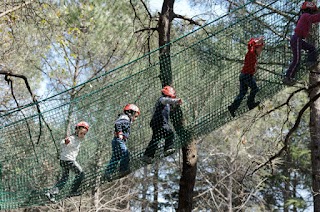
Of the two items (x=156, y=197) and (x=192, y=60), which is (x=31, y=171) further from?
(x=156, y=197)

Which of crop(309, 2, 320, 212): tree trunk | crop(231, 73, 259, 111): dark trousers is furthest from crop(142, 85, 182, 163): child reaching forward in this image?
crop(309, 2, 320, 212): tree trunk

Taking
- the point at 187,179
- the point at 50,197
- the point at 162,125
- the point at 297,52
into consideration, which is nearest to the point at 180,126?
the point at 162,125

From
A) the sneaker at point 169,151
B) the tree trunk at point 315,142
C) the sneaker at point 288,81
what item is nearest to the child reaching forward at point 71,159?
the sneaker at point 169,151

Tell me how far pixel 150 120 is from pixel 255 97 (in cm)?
78

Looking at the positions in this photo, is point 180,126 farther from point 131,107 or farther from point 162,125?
point 131,107

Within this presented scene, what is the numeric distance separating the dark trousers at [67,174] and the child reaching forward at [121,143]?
0.79 feet

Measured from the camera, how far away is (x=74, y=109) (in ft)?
11.1

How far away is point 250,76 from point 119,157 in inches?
43.2

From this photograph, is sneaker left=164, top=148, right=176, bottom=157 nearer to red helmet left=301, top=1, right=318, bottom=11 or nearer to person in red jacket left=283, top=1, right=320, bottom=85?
person in red jacket left=283, top=1, right=320, bottom=85

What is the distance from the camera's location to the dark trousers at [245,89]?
10.6 ft

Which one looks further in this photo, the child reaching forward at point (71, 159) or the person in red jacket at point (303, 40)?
the child reaching forward at point (71, 159)

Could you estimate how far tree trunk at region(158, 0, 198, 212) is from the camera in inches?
132

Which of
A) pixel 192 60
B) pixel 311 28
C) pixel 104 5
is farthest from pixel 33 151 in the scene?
pixel 104 5

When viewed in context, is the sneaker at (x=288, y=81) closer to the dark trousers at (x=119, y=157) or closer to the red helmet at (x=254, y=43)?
the red helmet at (x=254, y=43)
